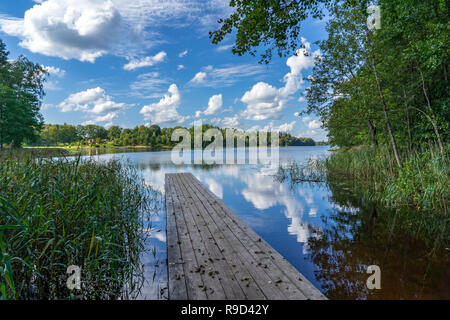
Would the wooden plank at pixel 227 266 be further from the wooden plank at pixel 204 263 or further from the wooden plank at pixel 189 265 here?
the wooden plank at pixel 189 265

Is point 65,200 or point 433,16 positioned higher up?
point 433,16

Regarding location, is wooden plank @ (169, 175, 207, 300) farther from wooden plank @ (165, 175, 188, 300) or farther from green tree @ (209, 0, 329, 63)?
green tree @ (209, 0, 329, 63)

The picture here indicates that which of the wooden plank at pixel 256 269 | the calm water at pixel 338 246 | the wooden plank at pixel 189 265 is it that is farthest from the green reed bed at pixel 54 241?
the wooden plank at pixel 256 269

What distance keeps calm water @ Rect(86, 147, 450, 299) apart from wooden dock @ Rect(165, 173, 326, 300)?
0.36 metres

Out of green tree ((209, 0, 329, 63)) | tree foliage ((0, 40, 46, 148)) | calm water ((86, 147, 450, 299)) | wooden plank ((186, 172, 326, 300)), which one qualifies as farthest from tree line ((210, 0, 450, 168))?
tree foliage ((0, 40, 46, 148))

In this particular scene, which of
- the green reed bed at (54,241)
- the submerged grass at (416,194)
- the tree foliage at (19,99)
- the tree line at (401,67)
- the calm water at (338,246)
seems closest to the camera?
the green reed bed at (54,241)

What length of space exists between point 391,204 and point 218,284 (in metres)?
5.99

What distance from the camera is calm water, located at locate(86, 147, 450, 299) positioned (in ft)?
9.29

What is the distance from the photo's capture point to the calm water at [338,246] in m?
2.83

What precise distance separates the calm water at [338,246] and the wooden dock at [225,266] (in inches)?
14.2

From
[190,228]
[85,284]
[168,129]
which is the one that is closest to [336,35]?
[190,228]

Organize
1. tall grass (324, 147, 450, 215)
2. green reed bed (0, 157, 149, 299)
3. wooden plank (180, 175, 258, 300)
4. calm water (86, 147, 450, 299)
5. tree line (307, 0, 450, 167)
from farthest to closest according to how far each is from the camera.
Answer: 1. tree line (307, 0, 450, 167)
2. tall grass (324, 147, 450, 215)
3. calm water (86, 147, 450, 299)
4. green reed bed (0, 157, 149, 299)
5. wooden plank (180, 175, 258, 300)

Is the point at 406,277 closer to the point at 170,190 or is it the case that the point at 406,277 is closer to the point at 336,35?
the point at 170,190

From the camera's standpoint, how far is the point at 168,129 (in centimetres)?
6431
